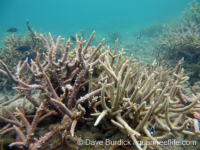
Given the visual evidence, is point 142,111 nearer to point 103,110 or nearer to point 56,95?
point 103,110

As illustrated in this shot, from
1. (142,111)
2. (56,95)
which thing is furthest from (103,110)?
(56,95)

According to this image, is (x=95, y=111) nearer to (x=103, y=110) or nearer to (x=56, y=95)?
(x=103, y=110)

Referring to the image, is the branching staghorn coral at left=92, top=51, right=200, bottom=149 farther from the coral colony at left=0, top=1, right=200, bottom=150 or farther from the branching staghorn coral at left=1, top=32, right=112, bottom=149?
the branching staghorn coral at left=1, top=32, right=112, bottom=149

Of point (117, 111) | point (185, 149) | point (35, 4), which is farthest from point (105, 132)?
point (35, 4)

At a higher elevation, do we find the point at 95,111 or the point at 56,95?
the point at 56,95

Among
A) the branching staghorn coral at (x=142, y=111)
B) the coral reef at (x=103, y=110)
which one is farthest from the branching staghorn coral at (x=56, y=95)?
the branching staghorn coral at (x=142, y=111)

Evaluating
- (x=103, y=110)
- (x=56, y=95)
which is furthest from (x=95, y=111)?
(x=56, y=95)

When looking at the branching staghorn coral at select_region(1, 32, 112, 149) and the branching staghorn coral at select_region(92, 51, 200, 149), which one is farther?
the branching staghorn coral at select_region(1, 32, 112, 149)

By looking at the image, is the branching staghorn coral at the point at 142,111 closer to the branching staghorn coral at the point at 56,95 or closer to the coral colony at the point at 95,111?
the coral colony at the point at 95,111

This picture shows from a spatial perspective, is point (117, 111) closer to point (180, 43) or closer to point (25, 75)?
point (25, 75)

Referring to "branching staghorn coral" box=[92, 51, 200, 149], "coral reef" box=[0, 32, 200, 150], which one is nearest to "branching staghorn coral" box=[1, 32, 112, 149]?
"coral reef" box=[0, 32, 200, 150]

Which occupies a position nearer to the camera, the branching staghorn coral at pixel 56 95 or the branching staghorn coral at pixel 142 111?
the branching staghorn coral at pixel 142 111

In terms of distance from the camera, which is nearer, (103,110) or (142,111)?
(103,110)

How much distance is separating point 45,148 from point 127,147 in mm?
1194
